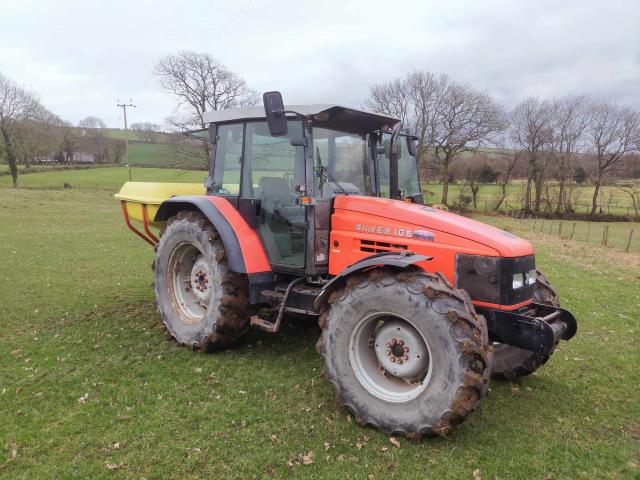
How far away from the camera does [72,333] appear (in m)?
5.45

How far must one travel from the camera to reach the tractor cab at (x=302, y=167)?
4258 millimetres

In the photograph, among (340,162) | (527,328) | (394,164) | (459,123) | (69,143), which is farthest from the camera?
(69,143)

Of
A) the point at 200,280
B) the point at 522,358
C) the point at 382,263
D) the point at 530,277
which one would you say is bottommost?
the point at 522,358

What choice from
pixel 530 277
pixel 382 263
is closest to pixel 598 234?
pixel 530 277

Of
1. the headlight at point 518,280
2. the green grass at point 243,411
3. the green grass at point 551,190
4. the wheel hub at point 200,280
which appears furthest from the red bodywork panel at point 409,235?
the green grass at point 551,190

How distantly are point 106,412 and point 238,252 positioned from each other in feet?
5.69

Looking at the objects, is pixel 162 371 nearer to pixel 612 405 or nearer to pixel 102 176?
pixel 612 405

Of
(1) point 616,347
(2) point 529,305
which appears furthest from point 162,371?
(1) point 616,347

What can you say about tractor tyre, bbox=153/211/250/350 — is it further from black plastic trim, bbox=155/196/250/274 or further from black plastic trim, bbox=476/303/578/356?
black plastic trim, bbox=476/303/578/356

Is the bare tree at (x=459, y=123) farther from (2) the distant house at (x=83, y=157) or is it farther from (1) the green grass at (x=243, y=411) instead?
(2) the distant house at (x=83, y=157)

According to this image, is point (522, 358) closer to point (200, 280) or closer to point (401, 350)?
point (401, 350)

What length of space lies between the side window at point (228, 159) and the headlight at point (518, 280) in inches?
110

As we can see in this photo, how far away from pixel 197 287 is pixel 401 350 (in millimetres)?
2627

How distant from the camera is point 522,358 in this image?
13.9 feet
